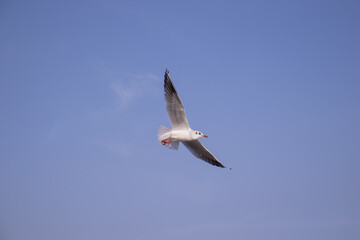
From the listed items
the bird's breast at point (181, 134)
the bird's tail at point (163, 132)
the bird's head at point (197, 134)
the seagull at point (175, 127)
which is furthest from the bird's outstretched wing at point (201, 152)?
the bird's tail at point (163, 132)

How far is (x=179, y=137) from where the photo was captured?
11484mm

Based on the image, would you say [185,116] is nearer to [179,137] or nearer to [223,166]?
[179,137]

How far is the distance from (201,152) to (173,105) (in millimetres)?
2460

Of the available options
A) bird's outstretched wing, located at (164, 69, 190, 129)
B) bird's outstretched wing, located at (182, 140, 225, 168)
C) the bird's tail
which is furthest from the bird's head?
the bird's tail

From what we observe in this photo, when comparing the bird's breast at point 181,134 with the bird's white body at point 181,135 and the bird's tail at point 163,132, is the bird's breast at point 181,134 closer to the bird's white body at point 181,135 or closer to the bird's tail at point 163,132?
the bird's white body at point 181,135

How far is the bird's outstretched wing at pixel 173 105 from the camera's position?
11070 millimetres

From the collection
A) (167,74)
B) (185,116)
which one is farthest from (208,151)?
(167,74)

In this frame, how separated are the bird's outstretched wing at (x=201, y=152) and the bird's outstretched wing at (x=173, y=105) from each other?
49.6 inches

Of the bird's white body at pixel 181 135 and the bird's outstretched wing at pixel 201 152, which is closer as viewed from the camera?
the bird's white body at pixel 181 135

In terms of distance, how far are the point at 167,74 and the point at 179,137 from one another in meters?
2.12

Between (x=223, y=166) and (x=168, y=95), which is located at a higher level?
(x=168, y=95)

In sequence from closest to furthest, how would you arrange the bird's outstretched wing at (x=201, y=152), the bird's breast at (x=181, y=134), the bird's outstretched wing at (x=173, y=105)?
1. the bird's outstretched wing at (x=173, y=105)
2. the bird's breast at (x=181, y=134)
3. the bird's outstretched wing at (x=201, y=152)

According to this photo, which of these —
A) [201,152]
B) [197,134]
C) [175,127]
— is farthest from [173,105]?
[201,152]

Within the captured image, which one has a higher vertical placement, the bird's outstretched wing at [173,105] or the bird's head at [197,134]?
the bird's outstretched wing at [173,105]
